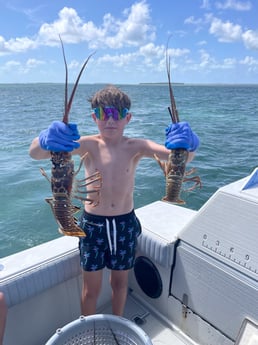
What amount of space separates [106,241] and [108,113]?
3.66ft

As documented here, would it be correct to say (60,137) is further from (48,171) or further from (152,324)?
(48,171)

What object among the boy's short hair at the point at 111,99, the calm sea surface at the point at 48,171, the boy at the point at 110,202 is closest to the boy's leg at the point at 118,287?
the boy at the point at 110,202

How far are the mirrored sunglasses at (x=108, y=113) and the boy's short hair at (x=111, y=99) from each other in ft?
0.09

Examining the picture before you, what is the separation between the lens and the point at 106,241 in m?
2.62

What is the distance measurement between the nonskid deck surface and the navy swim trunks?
90 cm

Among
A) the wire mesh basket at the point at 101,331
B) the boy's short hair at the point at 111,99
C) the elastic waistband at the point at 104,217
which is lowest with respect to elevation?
the wire mesh basket at the point at 101,331

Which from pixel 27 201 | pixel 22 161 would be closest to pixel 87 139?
pixel 27 201

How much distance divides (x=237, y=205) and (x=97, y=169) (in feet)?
A: 3.99

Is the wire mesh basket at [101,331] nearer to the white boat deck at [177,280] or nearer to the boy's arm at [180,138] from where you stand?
the white boat deck at [177,280]

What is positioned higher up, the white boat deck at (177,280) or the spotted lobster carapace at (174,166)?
the spotted lobster carapace at (174,166)

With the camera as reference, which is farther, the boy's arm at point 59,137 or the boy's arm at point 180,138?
the boy's arm at point 180,138

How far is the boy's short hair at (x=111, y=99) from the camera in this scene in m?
2.42

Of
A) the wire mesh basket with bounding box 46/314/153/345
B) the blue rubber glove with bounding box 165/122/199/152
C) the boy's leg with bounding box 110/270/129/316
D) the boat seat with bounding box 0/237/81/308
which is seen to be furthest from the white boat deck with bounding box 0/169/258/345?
the wire mesh basket with bounding box 46/314/153/345

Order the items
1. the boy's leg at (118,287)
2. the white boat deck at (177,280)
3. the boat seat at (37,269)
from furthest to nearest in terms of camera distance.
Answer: the boy's leg at (118,287), the boat seat at (37,269), the white boat deck at (177,280)
